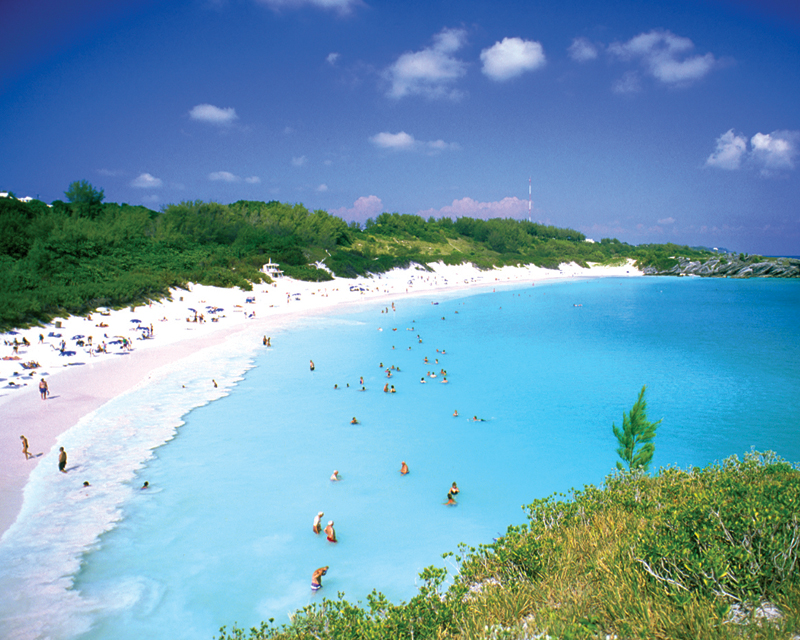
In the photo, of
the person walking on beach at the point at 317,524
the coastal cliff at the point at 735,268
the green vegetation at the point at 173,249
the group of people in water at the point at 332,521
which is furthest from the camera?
the coastal cliff at the point at 735,268

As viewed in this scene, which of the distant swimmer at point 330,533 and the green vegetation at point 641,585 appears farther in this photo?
the distant swimmer at point 330,533

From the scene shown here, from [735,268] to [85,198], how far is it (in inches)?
6788

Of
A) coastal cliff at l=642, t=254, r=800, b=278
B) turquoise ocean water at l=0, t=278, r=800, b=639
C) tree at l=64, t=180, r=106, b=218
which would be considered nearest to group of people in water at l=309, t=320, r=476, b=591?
turquoise ocean water at l=0, t=278, r=800, b=639

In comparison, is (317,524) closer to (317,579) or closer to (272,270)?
(317,579)

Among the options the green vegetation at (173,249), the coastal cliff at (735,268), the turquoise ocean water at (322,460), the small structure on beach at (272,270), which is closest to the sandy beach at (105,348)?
the turquoise ocean water at (322,460)

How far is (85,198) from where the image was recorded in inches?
3091

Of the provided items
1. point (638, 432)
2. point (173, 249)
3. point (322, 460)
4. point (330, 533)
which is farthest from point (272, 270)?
point (638, 432)

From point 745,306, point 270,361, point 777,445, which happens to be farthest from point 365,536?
point 745,306

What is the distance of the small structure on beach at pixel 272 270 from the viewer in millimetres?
71312

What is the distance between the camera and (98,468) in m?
16.8

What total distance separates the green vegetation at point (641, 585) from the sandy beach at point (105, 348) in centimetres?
1329

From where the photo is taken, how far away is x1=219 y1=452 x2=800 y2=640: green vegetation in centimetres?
606

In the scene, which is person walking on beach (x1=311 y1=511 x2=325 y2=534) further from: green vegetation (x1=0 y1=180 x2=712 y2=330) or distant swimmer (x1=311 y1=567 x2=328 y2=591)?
green vegetation (x1=0 y1=180 x2=712 y2=330)

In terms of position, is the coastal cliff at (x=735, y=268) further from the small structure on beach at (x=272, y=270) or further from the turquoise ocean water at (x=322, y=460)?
the small structure on beach at (x=272, y=270)
